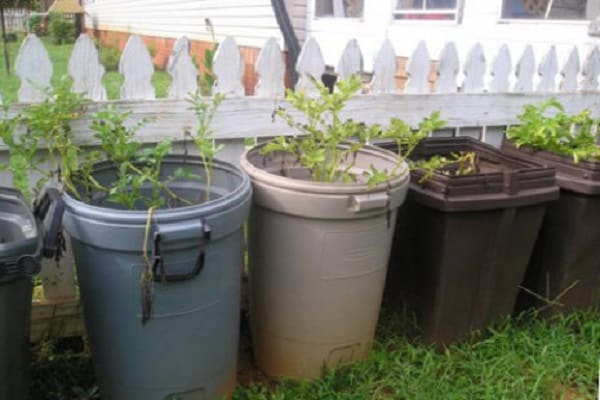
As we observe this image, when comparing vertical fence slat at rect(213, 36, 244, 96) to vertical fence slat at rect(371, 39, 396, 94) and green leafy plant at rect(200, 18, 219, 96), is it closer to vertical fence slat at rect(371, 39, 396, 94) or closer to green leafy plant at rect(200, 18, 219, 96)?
green leafy plant at rect(200, 18, 219, 96)

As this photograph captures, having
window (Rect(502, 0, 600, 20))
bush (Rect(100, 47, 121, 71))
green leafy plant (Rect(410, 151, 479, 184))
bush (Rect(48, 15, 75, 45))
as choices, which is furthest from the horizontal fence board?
bush (Rect(48, 15, 75, 45))

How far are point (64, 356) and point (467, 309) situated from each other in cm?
187

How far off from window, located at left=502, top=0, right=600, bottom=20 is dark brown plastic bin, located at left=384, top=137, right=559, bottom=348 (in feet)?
12.7

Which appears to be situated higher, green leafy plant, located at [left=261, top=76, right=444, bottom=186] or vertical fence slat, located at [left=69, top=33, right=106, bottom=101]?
vertical fence slat, located at [left=69, top=33, right=106, bottom=101]

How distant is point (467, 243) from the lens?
2621mm

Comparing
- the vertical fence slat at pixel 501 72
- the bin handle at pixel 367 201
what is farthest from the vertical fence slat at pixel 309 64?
the vertical fence slat at pixel 501 72

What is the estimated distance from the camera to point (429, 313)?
277 centimetres

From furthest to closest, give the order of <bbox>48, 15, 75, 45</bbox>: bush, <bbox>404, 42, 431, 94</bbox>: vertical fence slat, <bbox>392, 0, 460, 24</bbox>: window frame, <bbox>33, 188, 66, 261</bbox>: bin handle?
<bbox>48, 15, 75, 45</bbox>: bush, <bbox>392, 0, 460, 24</bbox>: window frame, <bbox>404, 42, 431, 94</bbox>: vertical fence slat, <bbox>33, 188, 66, 261</bbox>: bin handle

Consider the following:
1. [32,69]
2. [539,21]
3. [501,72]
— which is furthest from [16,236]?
[539,21]

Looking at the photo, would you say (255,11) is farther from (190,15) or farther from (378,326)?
(378,326)

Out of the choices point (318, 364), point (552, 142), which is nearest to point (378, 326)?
point (318, 364)

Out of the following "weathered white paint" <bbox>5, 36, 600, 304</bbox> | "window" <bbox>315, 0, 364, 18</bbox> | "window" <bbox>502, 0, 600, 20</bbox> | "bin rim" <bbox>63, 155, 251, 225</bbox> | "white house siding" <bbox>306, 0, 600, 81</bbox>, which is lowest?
"bin rim" <bbox>63, 155, 251, 225</bbox>

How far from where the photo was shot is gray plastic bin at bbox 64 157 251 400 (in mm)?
1905

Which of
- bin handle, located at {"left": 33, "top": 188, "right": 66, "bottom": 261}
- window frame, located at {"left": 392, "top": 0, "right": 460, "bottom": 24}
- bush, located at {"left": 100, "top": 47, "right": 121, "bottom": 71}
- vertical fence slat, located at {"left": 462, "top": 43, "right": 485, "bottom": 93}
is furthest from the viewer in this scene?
bush, located at {"left": 100, "top": 47, "right": 121, "bottom": 71}
